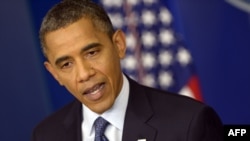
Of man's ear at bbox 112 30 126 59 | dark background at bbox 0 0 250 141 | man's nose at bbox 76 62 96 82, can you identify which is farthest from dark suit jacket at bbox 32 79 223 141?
dark background at bbox 0 0 250 141

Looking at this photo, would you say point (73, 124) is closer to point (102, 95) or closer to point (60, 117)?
point (60, 117)

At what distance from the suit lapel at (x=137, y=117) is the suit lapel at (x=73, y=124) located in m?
0.16

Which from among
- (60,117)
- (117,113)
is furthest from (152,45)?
(117,113)

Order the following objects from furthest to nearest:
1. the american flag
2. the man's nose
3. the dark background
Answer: the american flag
the dark background
the man's nose

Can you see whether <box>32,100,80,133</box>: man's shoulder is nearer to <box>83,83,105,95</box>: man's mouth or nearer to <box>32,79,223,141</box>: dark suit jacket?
<box>32,79,223,141</box>: dark suit jacket

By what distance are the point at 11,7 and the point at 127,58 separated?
2.58 feet

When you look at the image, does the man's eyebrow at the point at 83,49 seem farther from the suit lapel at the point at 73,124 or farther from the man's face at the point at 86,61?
the suit lapel at the point at 73,124

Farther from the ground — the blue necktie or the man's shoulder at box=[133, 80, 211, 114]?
the man's shoulder at box=[133, 80, 211, 114]

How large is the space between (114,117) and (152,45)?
161 cm

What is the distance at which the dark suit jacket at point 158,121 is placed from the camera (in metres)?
1.51

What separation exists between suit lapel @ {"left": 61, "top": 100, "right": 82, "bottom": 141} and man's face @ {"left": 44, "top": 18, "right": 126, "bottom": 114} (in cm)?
18

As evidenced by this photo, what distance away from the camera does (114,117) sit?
1596mm

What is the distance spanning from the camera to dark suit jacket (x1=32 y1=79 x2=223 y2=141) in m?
1.51

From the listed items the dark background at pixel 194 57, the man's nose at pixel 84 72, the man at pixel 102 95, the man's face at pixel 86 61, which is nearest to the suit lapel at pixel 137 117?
the man at pixel 102 95
